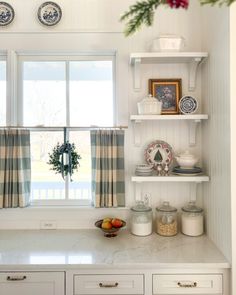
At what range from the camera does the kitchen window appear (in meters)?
2.16

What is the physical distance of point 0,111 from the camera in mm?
2152

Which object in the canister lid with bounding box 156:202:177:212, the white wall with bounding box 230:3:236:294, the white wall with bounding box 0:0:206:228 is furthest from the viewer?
the white wall with bounding box 0:0:206:228

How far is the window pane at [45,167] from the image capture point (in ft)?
7.11

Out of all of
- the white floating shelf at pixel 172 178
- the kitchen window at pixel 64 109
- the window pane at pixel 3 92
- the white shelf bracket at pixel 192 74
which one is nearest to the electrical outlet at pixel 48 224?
the kitchen window at pixel 64 109

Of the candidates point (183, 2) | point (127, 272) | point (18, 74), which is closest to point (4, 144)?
point (18, 74)

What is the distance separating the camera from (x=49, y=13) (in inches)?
81.4

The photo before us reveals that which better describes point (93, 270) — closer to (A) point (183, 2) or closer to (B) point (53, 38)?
(A) point (183, 2)

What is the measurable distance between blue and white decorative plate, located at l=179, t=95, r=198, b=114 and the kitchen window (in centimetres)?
56

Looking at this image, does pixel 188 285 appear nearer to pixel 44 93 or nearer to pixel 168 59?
pixel 168 59

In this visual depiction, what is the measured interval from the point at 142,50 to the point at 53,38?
0.70 m

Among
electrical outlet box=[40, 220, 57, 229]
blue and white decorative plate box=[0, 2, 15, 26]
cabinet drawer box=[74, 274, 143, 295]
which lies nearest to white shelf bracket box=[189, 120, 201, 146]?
cabinet drawer box=[74, 274, 143, 295]

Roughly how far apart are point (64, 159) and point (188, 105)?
103 centimetres

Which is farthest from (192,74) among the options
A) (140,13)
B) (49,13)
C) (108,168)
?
(140,13)

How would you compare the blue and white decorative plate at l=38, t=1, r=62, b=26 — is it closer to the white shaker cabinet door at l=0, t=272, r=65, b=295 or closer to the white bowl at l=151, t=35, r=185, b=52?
the white bowl at l=151, t=35, r=185, b=52
